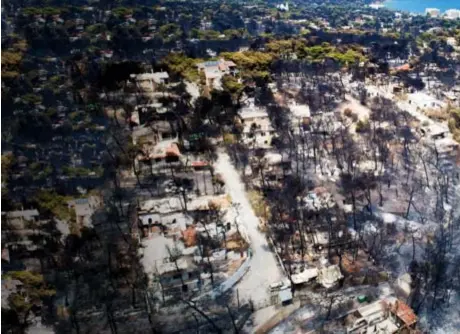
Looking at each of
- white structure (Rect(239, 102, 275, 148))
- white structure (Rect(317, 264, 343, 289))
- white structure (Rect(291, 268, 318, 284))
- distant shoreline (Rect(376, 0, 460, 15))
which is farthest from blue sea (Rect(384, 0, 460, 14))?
white structure (Rect(291, 268, 318, 284))

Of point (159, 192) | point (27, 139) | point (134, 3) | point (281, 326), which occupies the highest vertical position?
point (134, 3)

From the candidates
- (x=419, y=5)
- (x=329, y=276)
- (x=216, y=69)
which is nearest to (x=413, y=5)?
(x=419, y=5)

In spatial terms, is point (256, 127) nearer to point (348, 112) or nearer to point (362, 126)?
point (362, 126)

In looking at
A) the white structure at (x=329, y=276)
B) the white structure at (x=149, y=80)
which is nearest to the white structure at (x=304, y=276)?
the white structure at (x=329, y=276)

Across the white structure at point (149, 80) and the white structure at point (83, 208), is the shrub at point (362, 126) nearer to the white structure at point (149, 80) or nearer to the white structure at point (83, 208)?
the white structure at point (149, 80)

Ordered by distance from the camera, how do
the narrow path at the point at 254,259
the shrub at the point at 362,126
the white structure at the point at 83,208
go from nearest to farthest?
the narrow path at the point at 254,259 < the white structure at the point at 83,208 < the shrub at the point at 362,126

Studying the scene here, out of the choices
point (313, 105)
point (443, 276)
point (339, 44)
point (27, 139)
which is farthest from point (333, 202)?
point (339, 44)

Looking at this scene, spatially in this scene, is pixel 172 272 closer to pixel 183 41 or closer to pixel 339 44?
pixel 183 41
